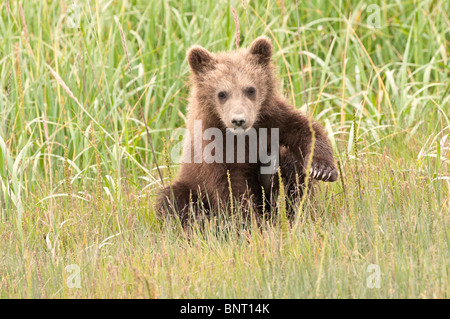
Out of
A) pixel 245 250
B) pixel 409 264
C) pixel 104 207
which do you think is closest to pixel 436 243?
pixel 409 264

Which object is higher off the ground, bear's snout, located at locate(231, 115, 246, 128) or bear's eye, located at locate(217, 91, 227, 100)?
bear's eye, located at locate(217, 91, 227, 100)

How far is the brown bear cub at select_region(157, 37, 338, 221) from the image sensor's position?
529 cm

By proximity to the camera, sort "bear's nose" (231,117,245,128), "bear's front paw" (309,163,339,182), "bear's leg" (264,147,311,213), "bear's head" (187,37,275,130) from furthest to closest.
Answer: "bear's leg" (264,147,311,213) → "bear's head" (187,37,275,130) → "bear's front paw" (309,163,339,182) → "bear's nose" (231,117,245,128)

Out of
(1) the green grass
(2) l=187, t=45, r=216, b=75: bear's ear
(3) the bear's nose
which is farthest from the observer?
(2) l=187, t=45, r=216, b=75: bear's ear

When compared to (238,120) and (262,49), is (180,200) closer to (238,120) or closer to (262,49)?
(238,120)

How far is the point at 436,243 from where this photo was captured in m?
3.85

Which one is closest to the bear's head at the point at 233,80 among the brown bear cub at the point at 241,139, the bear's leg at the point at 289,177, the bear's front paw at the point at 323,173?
the brown bear cub at the point at 241,139

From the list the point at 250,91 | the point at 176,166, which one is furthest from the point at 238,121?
the point at 176,166

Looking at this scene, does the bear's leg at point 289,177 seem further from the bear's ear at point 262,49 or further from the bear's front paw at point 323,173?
the bear's ear at point 262,49

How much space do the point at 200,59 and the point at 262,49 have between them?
514mm

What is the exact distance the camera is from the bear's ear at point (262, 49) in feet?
17.9

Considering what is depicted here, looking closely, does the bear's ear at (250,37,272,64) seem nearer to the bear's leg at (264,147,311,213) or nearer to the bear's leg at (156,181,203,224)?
the bear's leg at (264,147,311,213)

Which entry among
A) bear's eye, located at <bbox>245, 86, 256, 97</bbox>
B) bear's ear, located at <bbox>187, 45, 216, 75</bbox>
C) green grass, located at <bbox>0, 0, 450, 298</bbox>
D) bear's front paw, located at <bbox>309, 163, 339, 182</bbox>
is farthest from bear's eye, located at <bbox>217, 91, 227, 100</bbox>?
bear's front paw, located at <bbox>309, 163, 339, 182</bbox>

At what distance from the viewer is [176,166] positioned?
664 cm
